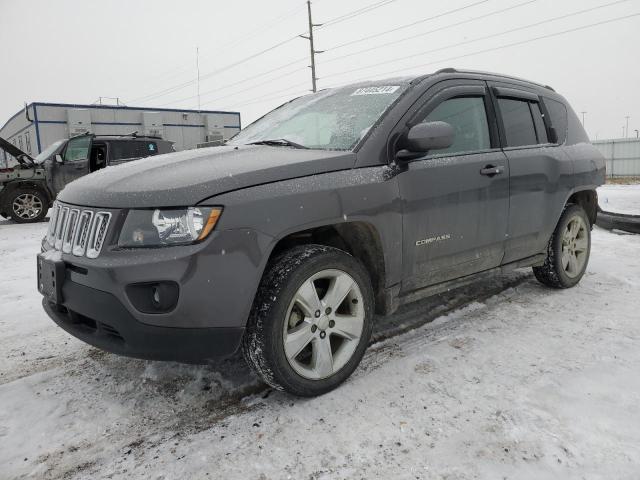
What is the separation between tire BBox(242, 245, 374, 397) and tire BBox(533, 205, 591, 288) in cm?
223

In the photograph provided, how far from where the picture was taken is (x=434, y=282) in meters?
2.94

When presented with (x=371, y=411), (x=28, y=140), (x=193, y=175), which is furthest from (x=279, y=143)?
(x=28, y=140)

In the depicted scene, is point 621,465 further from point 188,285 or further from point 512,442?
point 188,285

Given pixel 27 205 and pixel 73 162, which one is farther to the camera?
pixel 73 162

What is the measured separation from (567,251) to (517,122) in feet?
4.29

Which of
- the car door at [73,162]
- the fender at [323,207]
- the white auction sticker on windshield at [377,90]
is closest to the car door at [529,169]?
the white auction sticker on windshield at [377,90]

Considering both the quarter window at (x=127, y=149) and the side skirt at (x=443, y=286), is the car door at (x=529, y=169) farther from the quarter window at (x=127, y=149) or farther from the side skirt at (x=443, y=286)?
the quarter window at (x=127, y=149)

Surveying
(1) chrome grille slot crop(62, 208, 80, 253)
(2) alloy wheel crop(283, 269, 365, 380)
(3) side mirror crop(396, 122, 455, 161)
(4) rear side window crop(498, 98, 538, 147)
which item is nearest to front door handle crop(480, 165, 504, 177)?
(4) rear side window crop(498, 98, 538, 147)

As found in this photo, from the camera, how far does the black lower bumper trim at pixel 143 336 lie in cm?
200

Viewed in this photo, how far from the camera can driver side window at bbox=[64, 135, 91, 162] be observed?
994cm

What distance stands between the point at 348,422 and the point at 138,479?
2.97 feet

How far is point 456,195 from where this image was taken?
290 cm

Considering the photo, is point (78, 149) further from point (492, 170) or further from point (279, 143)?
point (492, 170)

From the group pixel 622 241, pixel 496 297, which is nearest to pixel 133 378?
pixel 496 297
